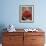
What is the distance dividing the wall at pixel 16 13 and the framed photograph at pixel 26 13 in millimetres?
97

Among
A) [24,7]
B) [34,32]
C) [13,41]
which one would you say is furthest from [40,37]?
[24,7]

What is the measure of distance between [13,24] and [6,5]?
2.13 feet

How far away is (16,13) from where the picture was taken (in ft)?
13.9

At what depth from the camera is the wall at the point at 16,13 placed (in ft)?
13.9

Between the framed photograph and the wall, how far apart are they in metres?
0.10

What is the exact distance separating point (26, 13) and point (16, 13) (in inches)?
12.7

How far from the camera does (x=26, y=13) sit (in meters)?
4.27

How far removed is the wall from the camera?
4.22 m

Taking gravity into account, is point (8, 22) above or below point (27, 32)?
above

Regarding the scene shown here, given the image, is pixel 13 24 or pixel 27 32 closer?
pixel 27 32

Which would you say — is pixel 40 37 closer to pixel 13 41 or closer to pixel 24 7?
pixel 13 41

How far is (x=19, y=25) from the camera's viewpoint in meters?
4.28

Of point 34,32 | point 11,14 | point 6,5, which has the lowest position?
point 34,32

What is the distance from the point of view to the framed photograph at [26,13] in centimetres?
423
